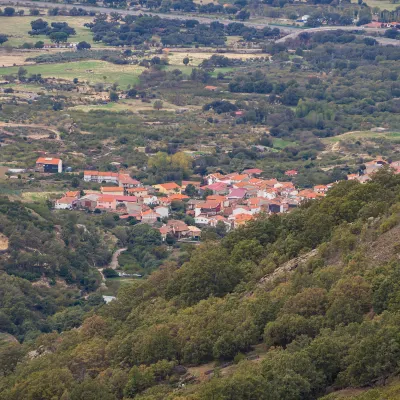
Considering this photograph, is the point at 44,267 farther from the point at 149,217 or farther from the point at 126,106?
the point at 126,106

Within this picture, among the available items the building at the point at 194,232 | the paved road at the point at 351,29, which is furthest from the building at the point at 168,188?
the paved road at the point at 351,29

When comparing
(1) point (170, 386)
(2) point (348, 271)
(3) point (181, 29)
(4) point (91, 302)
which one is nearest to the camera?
(1) point (170, 386)

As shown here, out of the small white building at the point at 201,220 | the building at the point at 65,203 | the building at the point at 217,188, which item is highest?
the building at the point at 65,203

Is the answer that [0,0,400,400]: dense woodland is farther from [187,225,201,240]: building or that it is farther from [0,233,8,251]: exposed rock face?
[187,225,201,240]: building

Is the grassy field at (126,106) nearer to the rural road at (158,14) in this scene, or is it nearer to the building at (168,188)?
the building at (168,188)

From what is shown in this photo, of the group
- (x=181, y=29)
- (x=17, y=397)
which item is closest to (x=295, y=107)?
(x=181, y=29)

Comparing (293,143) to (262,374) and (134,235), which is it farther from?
(262,374)

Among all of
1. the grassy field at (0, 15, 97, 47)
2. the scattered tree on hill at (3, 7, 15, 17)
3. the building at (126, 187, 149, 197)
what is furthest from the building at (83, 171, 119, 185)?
the scattered tree on hill at (3, 7, 15, 17)
